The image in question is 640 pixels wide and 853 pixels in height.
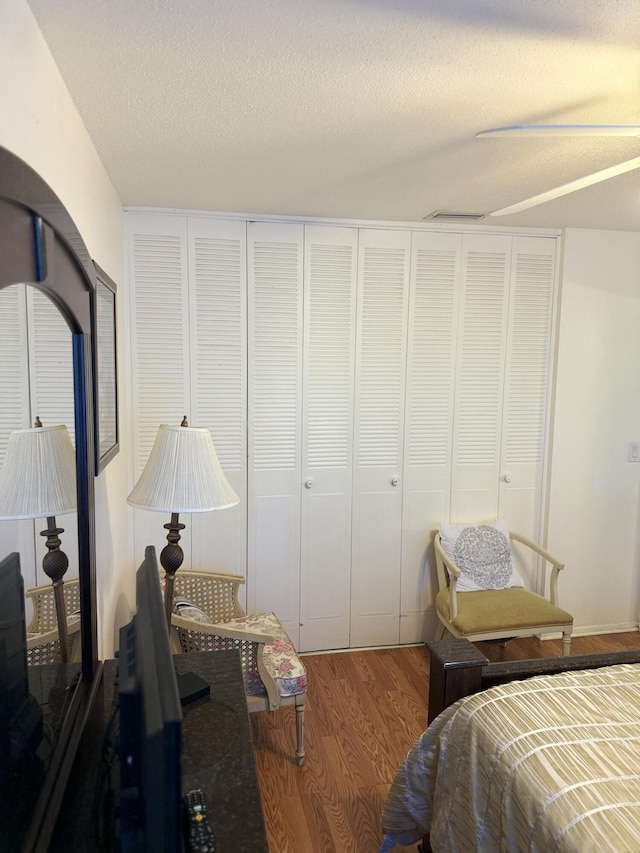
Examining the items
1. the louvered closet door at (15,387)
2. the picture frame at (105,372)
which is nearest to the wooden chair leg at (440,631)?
the picture frame at (105,372)

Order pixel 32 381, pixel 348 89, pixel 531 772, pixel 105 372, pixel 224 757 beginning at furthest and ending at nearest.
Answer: pixel 105 372
pixel 348 89
pixel 531 772
pixel 224 757
pixel 32 381

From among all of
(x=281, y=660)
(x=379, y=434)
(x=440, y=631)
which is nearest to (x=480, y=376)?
(x=379, y=434)

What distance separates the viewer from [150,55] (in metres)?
1.44

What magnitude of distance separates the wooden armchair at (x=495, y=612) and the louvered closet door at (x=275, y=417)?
32.7 inches

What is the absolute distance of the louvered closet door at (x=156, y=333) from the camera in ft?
9.74

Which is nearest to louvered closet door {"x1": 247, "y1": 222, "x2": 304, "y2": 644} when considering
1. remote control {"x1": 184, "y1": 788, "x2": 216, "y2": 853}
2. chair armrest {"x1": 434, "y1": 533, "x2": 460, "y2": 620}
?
chair armrest {"x1": 434, "y1": 533, "x2": 460, "y2": 620}

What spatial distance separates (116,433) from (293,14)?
1686 mm

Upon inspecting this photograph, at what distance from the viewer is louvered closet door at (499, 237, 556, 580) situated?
3.38m

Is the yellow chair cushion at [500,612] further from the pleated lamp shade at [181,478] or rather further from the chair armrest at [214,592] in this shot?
the pleated lamp shade at [181,478]

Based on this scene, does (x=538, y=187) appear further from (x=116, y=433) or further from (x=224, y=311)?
(x=116, y=433)

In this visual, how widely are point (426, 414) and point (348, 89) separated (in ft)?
6.67

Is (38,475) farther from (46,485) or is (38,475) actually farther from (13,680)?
(13,680)

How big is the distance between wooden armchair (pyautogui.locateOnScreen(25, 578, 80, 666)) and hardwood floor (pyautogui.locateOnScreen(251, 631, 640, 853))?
139 centimetres

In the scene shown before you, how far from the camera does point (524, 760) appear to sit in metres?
1.48
